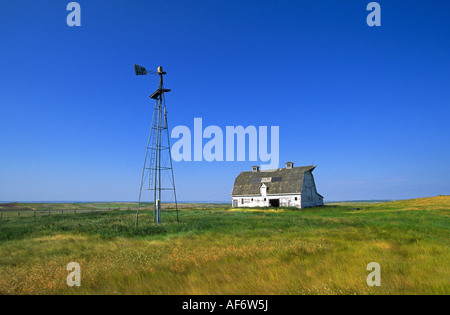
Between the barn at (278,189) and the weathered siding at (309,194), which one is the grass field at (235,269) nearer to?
the barn at (278,189)

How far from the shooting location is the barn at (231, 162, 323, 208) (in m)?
48.5

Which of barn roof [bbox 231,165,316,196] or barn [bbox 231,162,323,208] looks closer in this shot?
barn [bbox 231,162,323,208]

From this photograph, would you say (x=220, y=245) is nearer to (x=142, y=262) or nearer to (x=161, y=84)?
(x=142, y=262)

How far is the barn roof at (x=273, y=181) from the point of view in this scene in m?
49.2

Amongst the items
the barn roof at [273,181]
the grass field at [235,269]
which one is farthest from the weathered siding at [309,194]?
the grass field at [235,269]

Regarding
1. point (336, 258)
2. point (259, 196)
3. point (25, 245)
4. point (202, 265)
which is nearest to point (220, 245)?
point (202, 265)

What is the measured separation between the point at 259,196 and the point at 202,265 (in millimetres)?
44074

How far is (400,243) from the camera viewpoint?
12898 mm

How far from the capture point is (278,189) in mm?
50562

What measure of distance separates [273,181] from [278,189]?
2466 mm

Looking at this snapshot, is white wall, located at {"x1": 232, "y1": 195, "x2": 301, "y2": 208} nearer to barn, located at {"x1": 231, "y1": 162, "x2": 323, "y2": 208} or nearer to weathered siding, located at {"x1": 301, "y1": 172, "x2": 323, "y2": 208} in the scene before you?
barn, located at {"x1": 231, "y1": 162, "x2": 323, "y2": 208}

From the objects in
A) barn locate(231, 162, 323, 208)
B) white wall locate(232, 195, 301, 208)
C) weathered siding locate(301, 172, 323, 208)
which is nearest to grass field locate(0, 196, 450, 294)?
white wall locate(232, 195, 301, 208)

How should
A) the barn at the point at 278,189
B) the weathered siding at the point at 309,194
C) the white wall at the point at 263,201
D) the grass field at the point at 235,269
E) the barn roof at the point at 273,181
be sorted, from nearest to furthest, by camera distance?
the grass field at the point at 235,269 < the white wall at the point at 263,201 < the barn at the point at 278,189 < the weathered siding at the point at 309,194 < the barn roof at the point at 273,181
